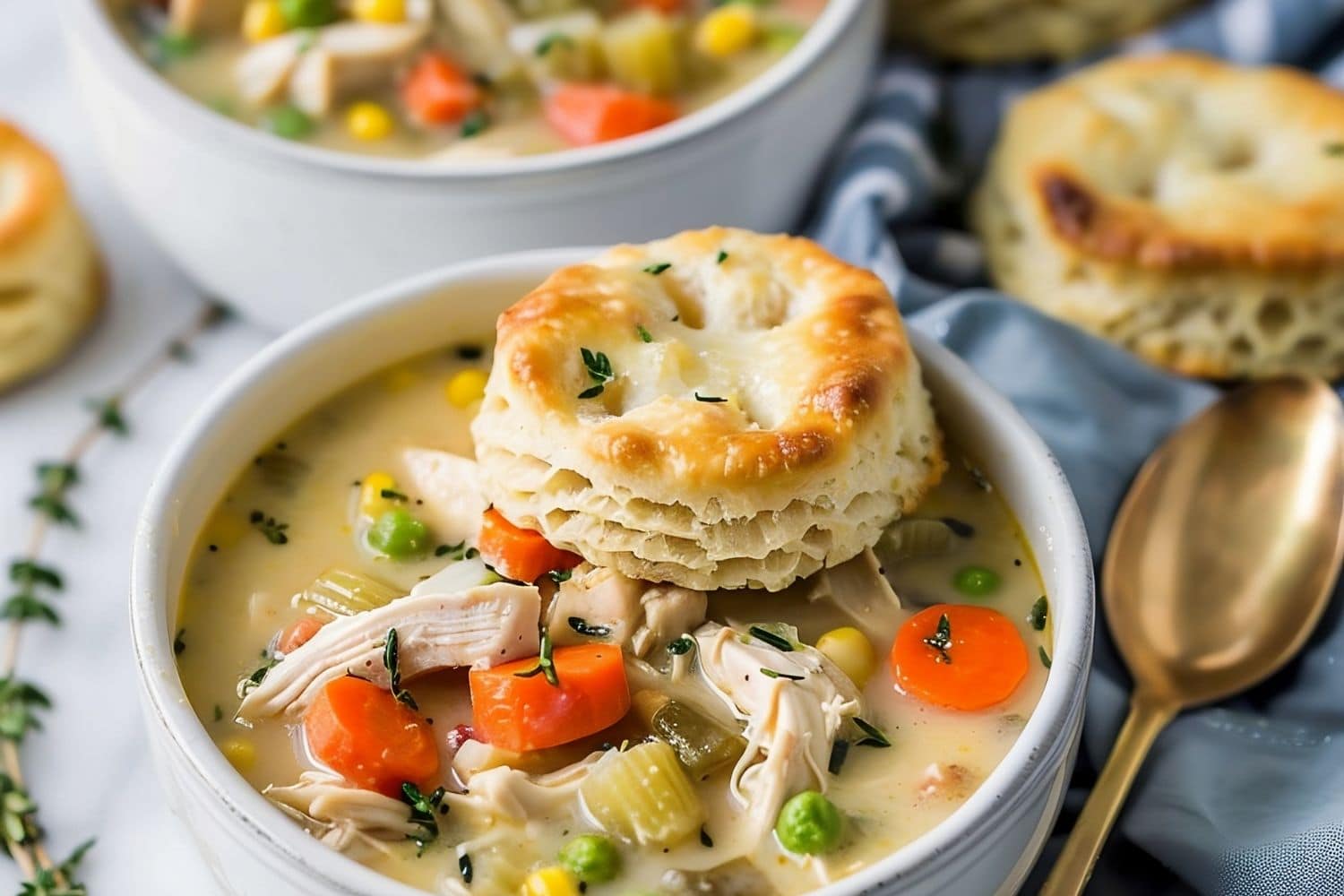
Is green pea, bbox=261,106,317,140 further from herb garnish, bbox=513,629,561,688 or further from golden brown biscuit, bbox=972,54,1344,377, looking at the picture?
herb garnish, bbox=513,629,561,688

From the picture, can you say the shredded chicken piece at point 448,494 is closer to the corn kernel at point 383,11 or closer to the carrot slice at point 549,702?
the carrot slice at point 549,702

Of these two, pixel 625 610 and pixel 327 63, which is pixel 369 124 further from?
pixel 625 610

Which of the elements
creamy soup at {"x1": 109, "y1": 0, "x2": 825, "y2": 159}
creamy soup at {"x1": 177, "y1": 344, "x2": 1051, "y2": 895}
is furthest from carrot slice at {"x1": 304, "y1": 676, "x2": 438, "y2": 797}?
creamy soup at {"x1": 109, "y1": 0, "x2": 825, "y2": 159}

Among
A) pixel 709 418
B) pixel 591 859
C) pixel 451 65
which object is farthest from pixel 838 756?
pixel 451 65

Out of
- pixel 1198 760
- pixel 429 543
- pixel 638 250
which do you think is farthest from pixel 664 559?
pixel 1198 760

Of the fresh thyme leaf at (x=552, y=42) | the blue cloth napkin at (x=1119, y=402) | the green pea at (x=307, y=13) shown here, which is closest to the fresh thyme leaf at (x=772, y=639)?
the blue cloth napkin at (x=1119, y=402)
